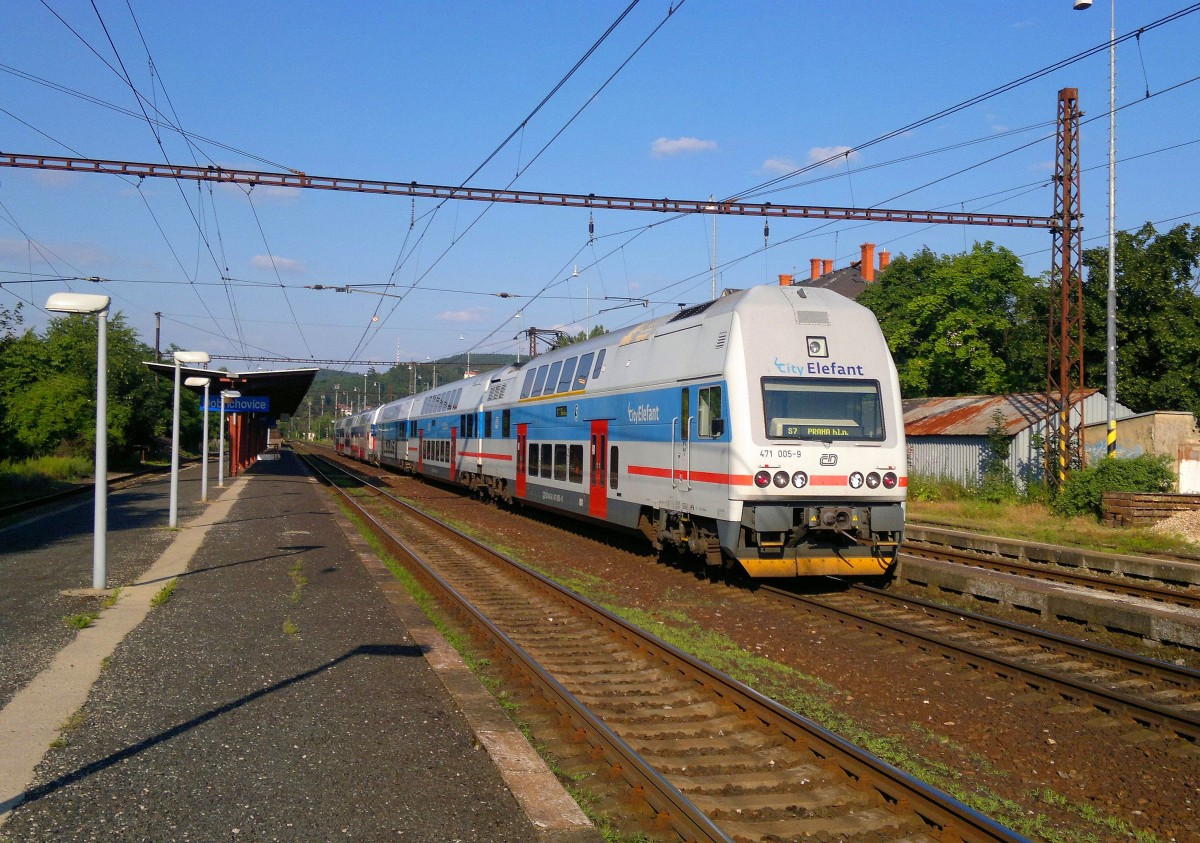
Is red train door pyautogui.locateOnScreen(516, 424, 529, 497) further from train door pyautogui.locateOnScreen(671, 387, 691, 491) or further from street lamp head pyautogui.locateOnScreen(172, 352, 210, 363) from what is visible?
train door pyautogui.locateOnScreen(671, 387, 691, 491)

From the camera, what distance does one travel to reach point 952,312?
44906 millimetres

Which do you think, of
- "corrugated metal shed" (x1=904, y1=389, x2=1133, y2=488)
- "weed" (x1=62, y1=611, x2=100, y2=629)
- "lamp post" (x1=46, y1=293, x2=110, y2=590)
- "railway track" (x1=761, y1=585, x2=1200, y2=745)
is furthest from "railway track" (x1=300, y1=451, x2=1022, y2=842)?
"corrugated metal shed" (x1=904, y1=389, x2=1133, y2=488)

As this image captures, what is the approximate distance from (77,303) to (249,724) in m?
6.70

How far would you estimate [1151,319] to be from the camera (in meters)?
33.5

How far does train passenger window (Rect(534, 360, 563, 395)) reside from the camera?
19.9m

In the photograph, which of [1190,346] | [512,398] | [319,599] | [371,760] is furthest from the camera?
[1190,346]

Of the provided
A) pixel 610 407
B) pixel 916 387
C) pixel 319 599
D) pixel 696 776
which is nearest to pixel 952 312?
pixel 916 387

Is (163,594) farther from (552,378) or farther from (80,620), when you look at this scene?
(552,378)

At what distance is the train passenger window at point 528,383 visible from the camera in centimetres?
2197

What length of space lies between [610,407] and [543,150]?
6.41 metres

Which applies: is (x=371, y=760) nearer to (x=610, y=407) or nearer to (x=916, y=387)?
(x=610, y=407)

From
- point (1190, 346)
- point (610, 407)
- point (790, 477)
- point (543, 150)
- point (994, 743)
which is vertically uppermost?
point (543, 150)

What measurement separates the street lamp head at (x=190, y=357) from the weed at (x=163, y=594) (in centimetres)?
990

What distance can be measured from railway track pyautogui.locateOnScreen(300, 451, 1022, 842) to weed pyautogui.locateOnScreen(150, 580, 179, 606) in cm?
358
